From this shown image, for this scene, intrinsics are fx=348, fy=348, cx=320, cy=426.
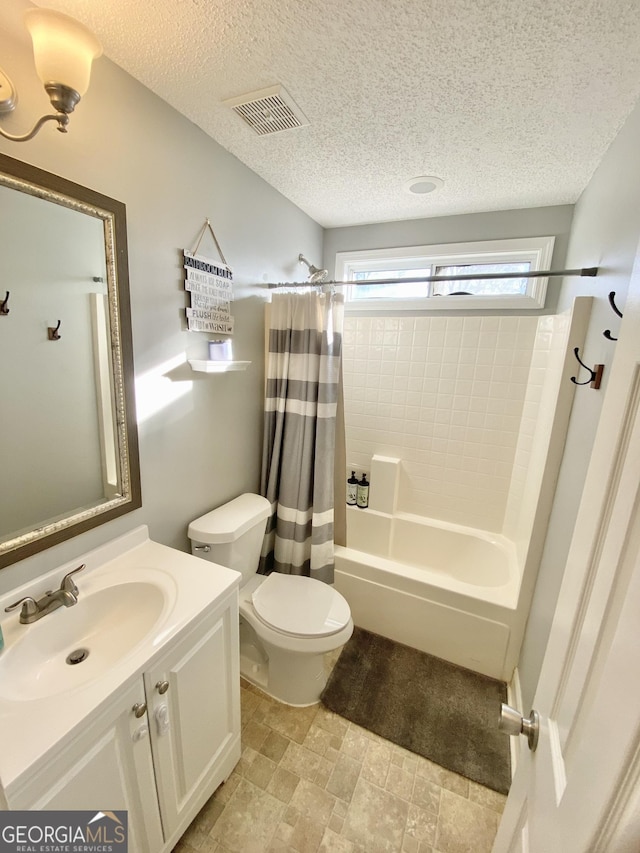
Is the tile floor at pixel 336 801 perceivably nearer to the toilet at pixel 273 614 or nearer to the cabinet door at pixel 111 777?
the toilet at pixel 273 614

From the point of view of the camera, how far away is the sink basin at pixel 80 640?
2.90 ft

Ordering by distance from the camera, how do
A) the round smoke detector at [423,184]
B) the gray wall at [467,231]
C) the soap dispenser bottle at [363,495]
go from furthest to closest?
1. the soap dispenser bottle at [363,495]
2. the gray wall at [467,231]
3. the round smoke detector at [423,184]

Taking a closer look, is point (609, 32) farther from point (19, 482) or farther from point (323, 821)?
point (323, 821)

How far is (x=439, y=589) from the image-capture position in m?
1.79

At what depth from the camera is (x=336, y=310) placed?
5.94 ft

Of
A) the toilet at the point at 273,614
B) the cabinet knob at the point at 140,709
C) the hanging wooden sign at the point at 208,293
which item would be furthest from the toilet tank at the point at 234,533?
the hanging wooden sign at the point at 208,293

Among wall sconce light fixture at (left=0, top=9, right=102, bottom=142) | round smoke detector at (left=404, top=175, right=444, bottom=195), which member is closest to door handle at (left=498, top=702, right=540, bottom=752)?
wall sconce light fixture at (left=0, top=9, right=102, bottom=142)

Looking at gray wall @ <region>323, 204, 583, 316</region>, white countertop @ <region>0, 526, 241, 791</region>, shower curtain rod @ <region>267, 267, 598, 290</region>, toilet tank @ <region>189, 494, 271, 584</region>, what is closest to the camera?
white countertop @ <region>0, 526, 241, 791</region>

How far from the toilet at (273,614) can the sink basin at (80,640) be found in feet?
1.35

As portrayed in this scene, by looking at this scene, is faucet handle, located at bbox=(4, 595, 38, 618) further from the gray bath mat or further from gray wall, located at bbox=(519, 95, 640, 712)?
gray wall, located at bbox=(519, 95, 640, 712)

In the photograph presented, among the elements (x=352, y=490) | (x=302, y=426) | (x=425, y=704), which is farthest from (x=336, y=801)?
(x=352, y=490)

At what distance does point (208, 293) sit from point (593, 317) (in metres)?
1.58

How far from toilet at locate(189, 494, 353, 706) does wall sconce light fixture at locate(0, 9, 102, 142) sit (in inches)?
55.5

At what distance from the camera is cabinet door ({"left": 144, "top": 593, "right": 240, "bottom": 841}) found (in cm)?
96
